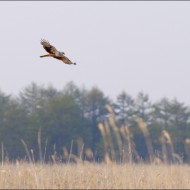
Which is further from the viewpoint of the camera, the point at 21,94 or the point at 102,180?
the point at 21,94

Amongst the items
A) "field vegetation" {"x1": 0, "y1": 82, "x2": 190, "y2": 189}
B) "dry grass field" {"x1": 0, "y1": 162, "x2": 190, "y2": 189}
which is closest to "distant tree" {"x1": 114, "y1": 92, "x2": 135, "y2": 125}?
"field vegetation" {"x1": 0, "y1": 82, "x2": 190, "y2": 189}

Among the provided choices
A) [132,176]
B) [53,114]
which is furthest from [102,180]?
[53,114]

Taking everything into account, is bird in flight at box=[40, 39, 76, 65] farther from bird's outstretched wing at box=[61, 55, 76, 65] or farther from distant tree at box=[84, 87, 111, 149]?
distant tree at box=[84, 87, 111, 149]

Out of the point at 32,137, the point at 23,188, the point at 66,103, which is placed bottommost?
the point at 23,188

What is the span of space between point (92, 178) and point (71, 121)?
3451cm

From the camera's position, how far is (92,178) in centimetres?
913

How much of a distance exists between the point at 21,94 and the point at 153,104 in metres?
11.0

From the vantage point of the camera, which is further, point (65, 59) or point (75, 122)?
point (75, 122)

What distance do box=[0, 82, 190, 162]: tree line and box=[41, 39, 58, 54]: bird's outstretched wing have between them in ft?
98.0

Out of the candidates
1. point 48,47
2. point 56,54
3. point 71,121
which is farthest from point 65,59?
point 71,121

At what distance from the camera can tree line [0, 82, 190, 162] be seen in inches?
1599

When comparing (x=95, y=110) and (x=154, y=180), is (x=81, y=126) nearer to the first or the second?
(x=95, y=110)

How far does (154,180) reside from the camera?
367 inches

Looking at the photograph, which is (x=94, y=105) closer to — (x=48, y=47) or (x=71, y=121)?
(x=71, y=121)
